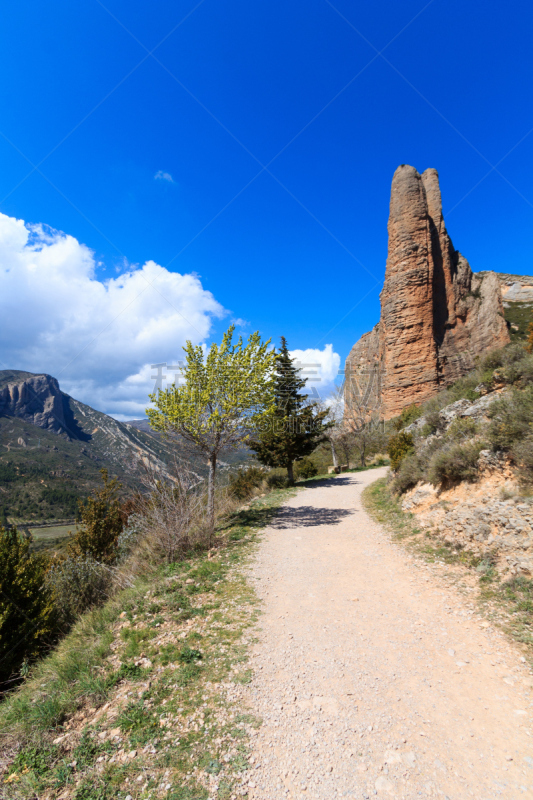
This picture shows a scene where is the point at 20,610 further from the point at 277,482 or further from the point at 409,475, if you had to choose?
the point at 277,482

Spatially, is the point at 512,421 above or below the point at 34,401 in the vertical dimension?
below

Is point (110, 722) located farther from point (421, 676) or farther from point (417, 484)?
point (417, 484)

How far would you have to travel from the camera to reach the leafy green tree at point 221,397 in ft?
31.8

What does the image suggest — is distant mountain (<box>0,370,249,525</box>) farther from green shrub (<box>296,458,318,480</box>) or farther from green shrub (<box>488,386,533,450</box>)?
green shrub (<box>488,386,533,450</box>)

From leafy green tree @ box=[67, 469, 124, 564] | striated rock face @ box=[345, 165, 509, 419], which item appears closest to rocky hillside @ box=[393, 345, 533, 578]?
leafy green tree @ box=[67, 469, 124, 564]

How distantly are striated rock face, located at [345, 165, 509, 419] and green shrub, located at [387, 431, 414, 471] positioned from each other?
23.7m

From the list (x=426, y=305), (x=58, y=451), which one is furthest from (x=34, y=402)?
(x=426, y=305)

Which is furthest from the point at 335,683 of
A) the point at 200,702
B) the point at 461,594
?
the point at 461,594

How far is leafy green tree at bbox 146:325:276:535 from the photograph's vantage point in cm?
970

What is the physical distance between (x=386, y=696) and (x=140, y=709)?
2650 mm

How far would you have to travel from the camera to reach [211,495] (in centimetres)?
948

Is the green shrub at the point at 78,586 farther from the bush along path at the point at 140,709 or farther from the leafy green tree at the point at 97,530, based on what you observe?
the leafy green tree at the point at 97,530

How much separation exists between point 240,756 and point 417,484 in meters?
8.76

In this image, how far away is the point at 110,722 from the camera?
3.31 m
